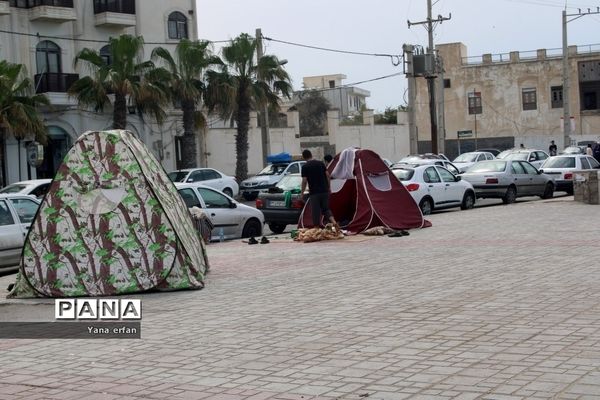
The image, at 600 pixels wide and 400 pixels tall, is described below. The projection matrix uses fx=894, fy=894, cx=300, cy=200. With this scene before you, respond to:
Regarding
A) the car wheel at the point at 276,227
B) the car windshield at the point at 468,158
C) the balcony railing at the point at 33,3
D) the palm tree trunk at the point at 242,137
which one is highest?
the balcony railing at the point at 33,3

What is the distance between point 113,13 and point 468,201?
76.7 ft

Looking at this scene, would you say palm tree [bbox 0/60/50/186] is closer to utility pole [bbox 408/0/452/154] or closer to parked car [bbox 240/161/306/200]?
parked car [bbox 240/161/306/200]

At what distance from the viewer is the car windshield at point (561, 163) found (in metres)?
32.6

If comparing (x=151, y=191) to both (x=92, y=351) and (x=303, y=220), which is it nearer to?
(x=92, y=351)

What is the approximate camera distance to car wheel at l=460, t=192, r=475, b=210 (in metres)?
26.3

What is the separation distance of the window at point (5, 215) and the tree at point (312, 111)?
2809 inches

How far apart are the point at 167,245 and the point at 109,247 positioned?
742 mm

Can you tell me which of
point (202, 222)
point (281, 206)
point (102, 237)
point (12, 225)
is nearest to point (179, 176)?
point (281, 206)

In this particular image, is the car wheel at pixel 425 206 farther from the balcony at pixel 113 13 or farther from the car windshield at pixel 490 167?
the balcony at pixel 113 13

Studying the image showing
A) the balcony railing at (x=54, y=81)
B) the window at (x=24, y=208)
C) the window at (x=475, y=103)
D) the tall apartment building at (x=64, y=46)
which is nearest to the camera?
the window at (x=24, y=208)

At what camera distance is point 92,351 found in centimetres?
828

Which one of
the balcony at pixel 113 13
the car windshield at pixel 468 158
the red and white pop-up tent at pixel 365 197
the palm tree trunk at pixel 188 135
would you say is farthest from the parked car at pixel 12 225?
the car windshield at pixel 468 158

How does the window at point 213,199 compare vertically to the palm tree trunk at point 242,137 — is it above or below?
below

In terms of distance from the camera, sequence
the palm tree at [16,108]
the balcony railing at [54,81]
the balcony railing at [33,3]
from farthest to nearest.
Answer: the balcony railing at [33,3] < the balcony railing at [54,81] < the palm tree at [16,108]
